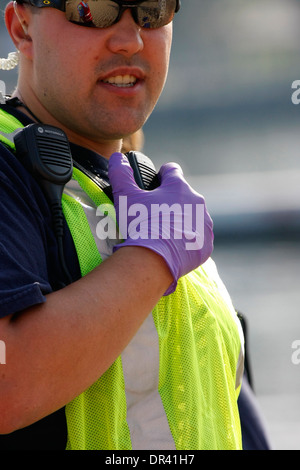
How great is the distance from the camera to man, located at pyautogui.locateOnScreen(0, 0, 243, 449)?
3.88 feet

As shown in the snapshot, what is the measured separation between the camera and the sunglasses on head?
5.24ft

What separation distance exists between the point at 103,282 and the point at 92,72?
553 millimetres

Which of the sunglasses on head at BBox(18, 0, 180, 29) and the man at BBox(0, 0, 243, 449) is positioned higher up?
the sunglasses on head at BBox(18, 0, 180, 29)

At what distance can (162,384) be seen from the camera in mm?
1404

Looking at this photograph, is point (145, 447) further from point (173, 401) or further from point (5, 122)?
point (5, 122)

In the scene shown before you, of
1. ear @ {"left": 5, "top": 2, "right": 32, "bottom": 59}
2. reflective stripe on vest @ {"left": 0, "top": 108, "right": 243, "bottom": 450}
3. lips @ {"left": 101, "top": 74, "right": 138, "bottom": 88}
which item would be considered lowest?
reflective stripe on vest @ {"left": 0, "top": 108, "right": 243, "bottom": 450}

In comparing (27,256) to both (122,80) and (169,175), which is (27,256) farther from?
(122,80)

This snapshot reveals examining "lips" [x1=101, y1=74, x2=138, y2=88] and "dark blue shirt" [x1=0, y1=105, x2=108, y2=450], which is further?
"lips" [x1=101, y1=74, x2=138, y2=88]

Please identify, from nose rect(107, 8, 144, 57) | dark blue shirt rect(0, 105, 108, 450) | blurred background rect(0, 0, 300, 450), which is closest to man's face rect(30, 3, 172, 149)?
nose rect(107, 8, 144, 57)

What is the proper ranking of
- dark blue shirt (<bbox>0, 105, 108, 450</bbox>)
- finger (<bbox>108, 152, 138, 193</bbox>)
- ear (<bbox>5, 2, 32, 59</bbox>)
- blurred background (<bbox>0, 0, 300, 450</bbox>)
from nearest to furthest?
dark blue shirt (<bbox>0, 105, 108, 450</bbox>), finger (<bbox>108, 152, 138, 193</bbox>), ear (<bbox>5, 2, 32, 59</bbox>), blurred background (<bbox>0, 0, 300, 450</bbox>)

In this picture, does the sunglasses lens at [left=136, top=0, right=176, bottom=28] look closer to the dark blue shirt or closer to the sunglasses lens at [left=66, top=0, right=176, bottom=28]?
the sunglasses lens at [left=66, top=0, right=176, bottom=28]

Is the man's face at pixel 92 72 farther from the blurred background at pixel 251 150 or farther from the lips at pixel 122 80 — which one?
the blurred background at pixel 251 150

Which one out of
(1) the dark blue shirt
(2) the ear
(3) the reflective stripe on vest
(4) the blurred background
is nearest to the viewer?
(1) the dark blue shirt
